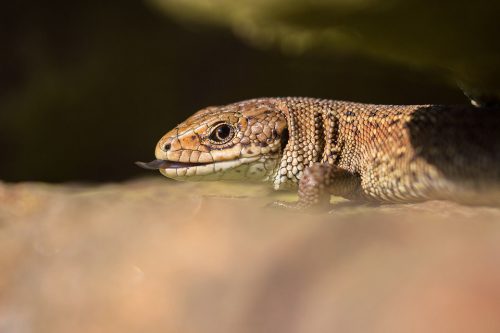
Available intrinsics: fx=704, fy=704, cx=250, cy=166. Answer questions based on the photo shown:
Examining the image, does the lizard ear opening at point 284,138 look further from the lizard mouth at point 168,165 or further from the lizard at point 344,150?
the lizard mouth at point 168,165

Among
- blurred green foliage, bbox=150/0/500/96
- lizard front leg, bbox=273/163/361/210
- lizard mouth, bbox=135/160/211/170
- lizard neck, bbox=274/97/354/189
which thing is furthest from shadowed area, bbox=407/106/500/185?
lizard mouth, bbox=135/160/211/170

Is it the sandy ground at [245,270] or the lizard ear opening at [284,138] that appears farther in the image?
the lizard ear opening at [284,138]

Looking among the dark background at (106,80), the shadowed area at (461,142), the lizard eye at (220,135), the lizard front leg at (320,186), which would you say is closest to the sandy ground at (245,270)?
the shadowed area at (461,142)

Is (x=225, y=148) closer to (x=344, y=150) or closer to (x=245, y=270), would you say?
(x=344, y=150)

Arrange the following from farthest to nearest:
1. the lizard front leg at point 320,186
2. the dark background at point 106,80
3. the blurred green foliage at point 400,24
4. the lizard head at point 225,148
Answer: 1. the dark background at point 106,80
2. the lizard head at point 225,148
3. the lizard front leg at point 320,186
4. the blurred green foliage at point 400,24

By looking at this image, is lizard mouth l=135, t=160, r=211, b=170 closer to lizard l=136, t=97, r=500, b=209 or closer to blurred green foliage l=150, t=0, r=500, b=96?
lizard l=136, t=97, r=500, b=209

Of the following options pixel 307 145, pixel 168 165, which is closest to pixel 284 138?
pixel 307 145

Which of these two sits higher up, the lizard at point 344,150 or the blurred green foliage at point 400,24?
the blurred green foliage at point 400,24

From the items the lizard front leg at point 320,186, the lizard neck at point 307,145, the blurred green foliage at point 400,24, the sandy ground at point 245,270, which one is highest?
the blurred green foliage at point 400,24
